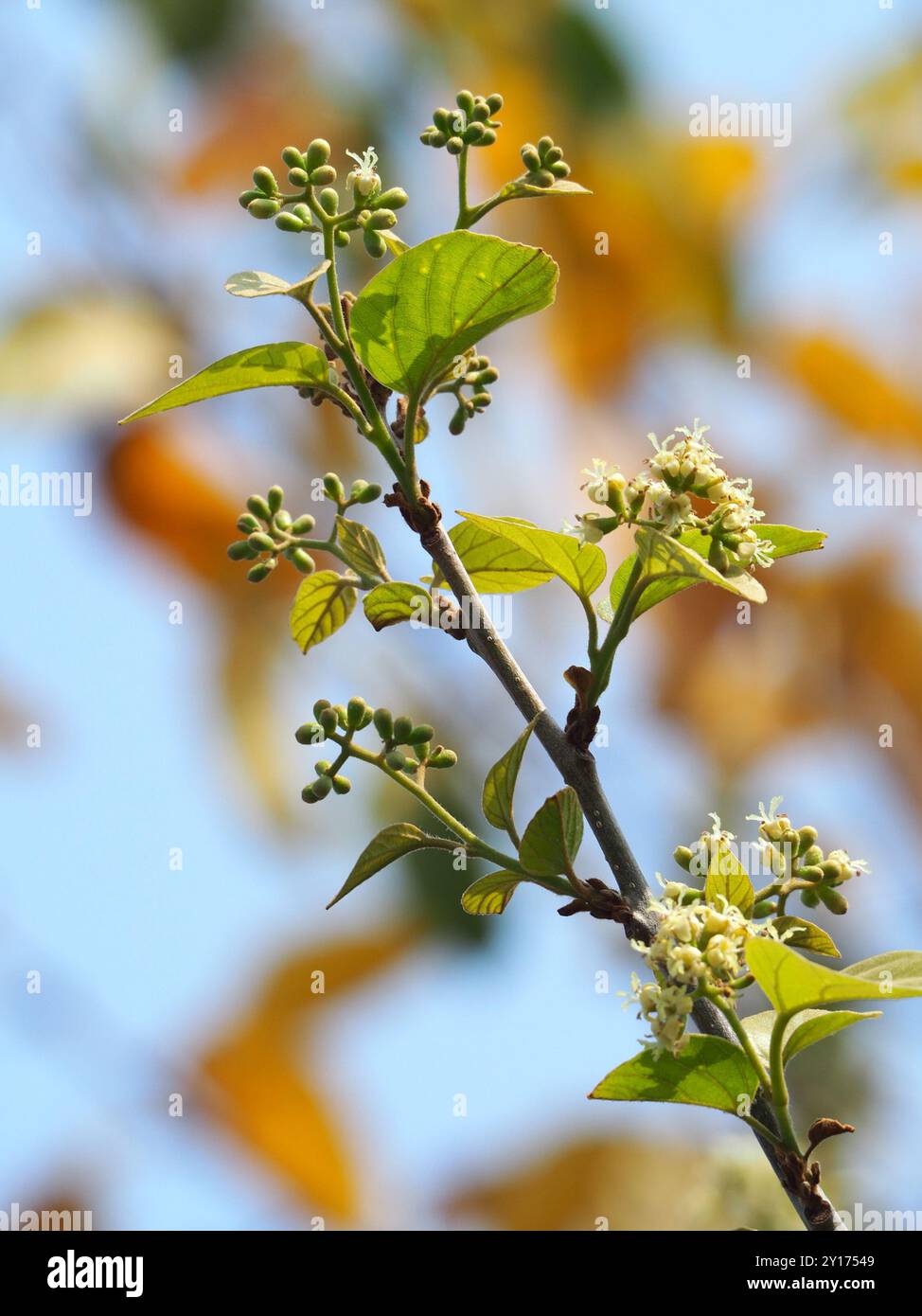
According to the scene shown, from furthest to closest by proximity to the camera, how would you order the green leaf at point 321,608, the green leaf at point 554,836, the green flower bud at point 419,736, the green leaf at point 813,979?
the green leaf at point 321,608
the green flower bud at point 419,736
the green leaf at point 554,836
the green leaf at point 813,979

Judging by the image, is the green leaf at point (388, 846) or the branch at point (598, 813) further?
the green leaf at point (388, 846)

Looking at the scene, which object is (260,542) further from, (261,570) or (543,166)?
(543,166)

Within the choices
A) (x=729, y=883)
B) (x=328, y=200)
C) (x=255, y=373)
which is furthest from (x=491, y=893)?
(x=328, y=200)

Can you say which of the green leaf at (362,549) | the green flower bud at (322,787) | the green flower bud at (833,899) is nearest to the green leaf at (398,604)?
the green leaf at (362,549)

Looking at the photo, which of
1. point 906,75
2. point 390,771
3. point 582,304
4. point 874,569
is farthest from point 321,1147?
point 906,75

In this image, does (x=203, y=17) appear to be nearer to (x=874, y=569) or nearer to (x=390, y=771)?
(x=874, y=569)

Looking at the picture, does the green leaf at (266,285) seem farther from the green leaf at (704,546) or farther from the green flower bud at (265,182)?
the green leaf at (704,546)
